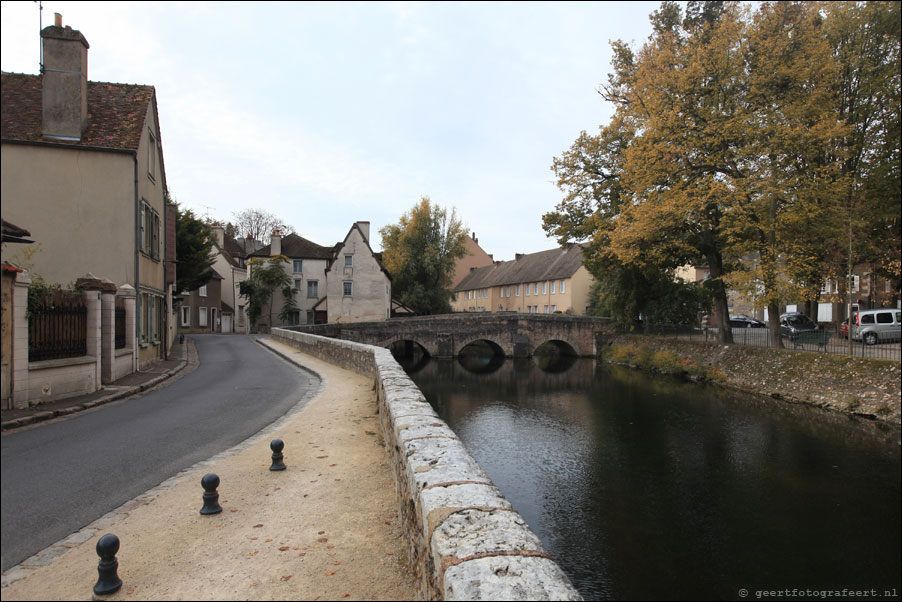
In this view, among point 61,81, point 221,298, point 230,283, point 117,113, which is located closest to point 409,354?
point 221,298

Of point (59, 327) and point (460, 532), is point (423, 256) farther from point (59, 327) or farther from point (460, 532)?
point (460, 532)

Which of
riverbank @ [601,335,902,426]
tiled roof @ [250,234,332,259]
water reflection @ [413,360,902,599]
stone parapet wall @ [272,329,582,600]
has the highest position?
tiled roof @ [250,234,332,259]

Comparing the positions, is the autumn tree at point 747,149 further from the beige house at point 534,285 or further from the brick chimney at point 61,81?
the beige house at point 534,285

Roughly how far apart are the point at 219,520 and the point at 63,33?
3691mm

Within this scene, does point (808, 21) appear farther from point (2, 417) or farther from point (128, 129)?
point (2, 417)

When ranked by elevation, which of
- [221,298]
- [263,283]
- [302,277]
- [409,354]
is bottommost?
[409,354]

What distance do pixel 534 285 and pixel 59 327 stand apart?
48871mm

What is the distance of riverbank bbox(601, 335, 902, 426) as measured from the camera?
615 inches

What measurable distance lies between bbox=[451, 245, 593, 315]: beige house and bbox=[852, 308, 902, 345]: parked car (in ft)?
69.0

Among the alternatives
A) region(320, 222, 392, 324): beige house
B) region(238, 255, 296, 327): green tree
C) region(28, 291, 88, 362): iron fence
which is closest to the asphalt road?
region(28, 291, 88, 362): iron fence

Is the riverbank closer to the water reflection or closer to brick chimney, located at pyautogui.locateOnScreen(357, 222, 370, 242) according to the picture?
the water reflection

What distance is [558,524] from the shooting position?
30.1 ft

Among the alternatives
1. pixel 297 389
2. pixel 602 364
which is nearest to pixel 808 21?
pixel 602 364

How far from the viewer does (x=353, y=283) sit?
135ft
